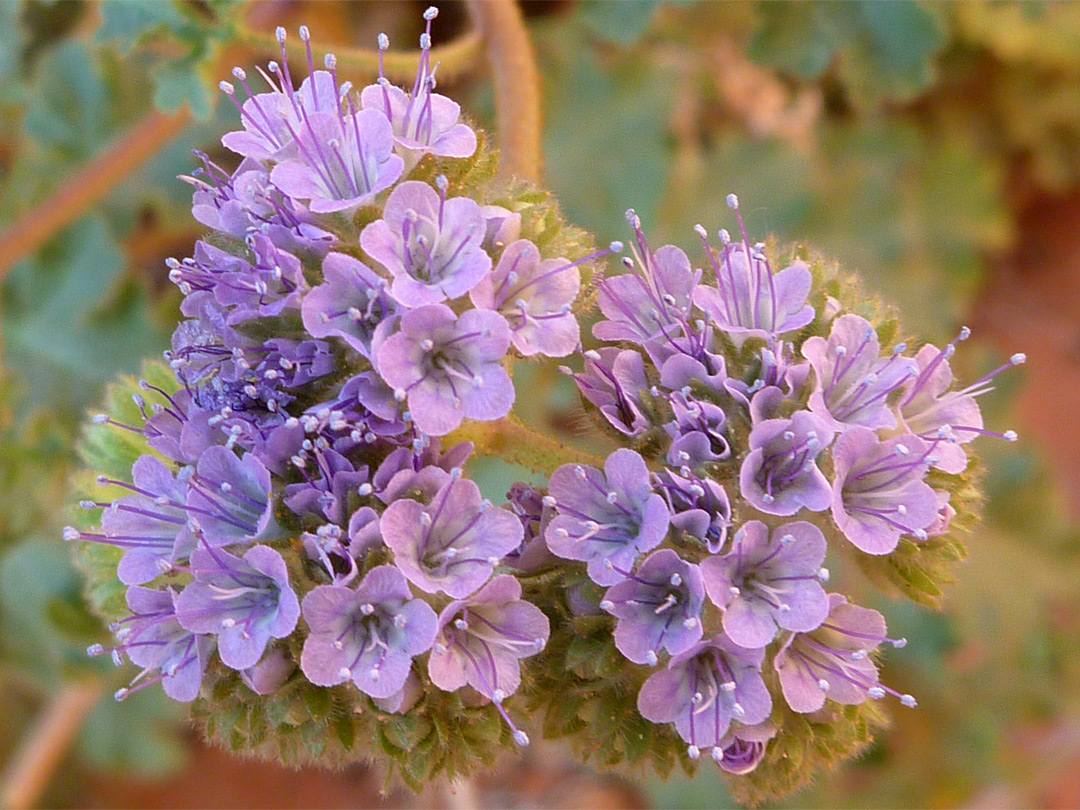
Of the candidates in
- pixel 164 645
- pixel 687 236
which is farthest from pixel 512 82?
pixel 687 236

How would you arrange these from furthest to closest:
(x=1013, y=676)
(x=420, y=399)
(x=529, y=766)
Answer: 1. (x=529, y=766)
2. (x=1013, y=676)
3. (x=420, y=399)

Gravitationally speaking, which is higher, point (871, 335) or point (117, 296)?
point (871, 335)

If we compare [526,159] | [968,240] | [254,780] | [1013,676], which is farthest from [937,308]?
[254,780]

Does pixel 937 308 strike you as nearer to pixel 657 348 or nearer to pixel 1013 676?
pixel 1013 676

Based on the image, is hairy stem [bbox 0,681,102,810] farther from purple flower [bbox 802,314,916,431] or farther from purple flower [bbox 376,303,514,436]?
purple flower [bbox 802,314,916,431]

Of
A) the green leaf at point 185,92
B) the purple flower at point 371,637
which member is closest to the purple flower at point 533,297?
the purple flower at point 371,637

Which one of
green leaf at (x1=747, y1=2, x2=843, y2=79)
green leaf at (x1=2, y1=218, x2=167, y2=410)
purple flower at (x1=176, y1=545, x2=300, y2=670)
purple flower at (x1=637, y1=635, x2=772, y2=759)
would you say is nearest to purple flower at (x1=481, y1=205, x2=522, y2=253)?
purple flower at (x1=176, y1=545, x2=300, y2=670)
